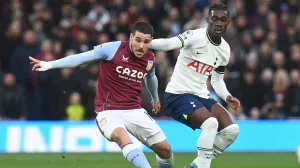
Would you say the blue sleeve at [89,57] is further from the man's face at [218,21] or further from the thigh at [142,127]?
the man's face at [218,21]

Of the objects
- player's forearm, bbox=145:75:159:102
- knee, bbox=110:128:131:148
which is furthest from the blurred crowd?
knee, bbox=110:128:131:148

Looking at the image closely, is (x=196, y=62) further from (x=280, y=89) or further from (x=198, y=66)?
(x=280, y=89)

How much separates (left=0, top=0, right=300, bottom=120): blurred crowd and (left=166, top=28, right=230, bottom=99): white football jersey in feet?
21.8

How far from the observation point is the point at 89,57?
10.5m

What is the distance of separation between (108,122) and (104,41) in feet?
29.2

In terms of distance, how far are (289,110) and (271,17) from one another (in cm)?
265

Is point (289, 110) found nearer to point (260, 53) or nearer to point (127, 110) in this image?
point (260, 53)

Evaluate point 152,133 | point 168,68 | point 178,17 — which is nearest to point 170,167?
point 152,133

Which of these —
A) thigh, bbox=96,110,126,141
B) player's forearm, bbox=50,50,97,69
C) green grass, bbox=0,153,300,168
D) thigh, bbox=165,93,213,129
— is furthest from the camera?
green grass, bbox=0,153,300,168

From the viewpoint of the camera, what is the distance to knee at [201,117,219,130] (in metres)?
11.2

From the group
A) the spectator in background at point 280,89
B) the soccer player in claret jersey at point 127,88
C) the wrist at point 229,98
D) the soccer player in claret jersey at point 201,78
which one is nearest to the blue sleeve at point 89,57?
the soccer player in claret jersey at point 127,88

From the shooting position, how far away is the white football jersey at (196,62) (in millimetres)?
11695

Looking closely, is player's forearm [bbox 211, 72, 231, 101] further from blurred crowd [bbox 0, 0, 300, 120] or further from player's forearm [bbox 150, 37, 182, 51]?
blurred crowd [bbox 0, 0, 300, 120]

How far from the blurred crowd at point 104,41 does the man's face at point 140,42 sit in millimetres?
7654
